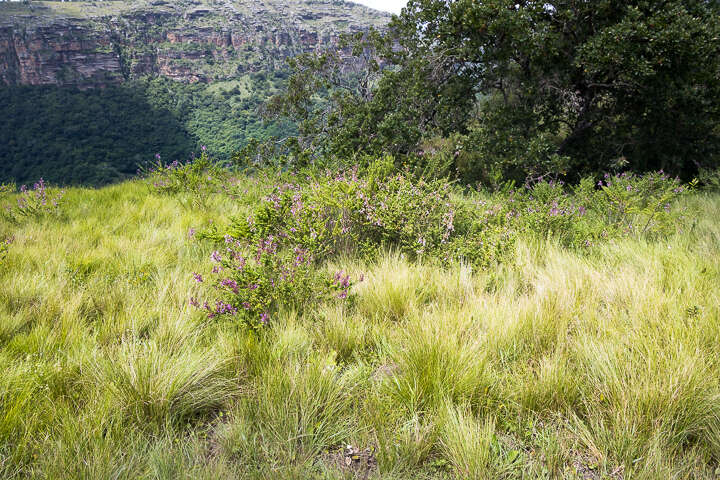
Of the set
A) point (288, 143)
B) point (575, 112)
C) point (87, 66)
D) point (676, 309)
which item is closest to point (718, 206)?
point (575, 112)

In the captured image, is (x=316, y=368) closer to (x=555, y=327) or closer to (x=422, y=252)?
(x=555, y=327)

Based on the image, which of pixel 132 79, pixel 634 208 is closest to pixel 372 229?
pixel 634 208

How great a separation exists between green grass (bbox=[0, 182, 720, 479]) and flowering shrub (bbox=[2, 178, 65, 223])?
9.31ft

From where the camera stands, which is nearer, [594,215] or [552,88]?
[594,215]

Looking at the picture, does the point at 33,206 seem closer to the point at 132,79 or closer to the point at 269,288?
the point at 269,288

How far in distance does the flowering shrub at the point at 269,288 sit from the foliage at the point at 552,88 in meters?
3.73

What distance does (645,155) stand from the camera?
8.70 meters

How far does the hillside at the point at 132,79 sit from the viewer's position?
52281 millimetres

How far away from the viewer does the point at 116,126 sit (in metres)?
62.7

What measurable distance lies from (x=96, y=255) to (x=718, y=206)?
8051 mm

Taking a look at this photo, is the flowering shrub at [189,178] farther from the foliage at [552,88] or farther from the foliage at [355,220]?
the foliage at [355,220]

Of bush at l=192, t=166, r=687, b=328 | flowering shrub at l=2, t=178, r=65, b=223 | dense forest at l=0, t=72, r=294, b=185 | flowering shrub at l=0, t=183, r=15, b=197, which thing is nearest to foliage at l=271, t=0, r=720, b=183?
bush at l=192, t=166, r=687, b=328

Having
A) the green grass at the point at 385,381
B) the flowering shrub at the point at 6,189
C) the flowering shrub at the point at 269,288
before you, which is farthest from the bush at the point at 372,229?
the flowering shrub at the point at 6,189

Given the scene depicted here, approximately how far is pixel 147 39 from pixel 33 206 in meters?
133
